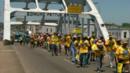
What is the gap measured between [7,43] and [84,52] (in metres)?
47.2

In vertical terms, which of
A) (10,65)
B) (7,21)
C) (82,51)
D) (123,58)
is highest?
(7,21)

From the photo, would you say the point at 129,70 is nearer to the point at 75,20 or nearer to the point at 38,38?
the point at 38,38

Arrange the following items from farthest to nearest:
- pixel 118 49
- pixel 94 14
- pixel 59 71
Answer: pixel 94 14 → pixel 59 71 → pixel 118 49

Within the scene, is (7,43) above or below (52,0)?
below

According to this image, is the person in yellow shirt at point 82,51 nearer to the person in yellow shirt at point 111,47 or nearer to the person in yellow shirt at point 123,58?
the person in yellow shirt at point 111,47

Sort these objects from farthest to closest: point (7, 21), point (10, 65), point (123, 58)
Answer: point (7, 21) < point (10, 65) < point (123, 58)

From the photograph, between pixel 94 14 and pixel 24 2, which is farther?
pixel 24 2

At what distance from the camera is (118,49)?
21.1m

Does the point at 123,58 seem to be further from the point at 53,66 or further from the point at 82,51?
the point at 53,66

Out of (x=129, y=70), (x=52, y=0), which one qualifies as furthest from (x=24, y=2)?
(x=129, y=70)

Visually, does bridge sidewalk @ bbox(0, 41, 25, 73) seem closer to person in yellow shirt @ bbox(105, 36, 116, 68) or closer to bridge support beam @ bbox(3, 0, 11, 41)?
person in yellow shirt @ bbox(105, 36, 116, 68)

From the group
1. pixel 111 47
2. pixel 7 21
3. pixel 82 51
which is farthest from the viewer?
pixel 7 21

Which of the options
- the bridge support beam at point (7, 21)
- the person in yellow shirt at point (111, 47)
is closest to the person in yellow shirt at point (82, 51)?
the person in yellow shirt at point (111, 47)

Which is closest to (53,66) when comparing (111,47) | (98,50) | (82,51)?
(82,51)
